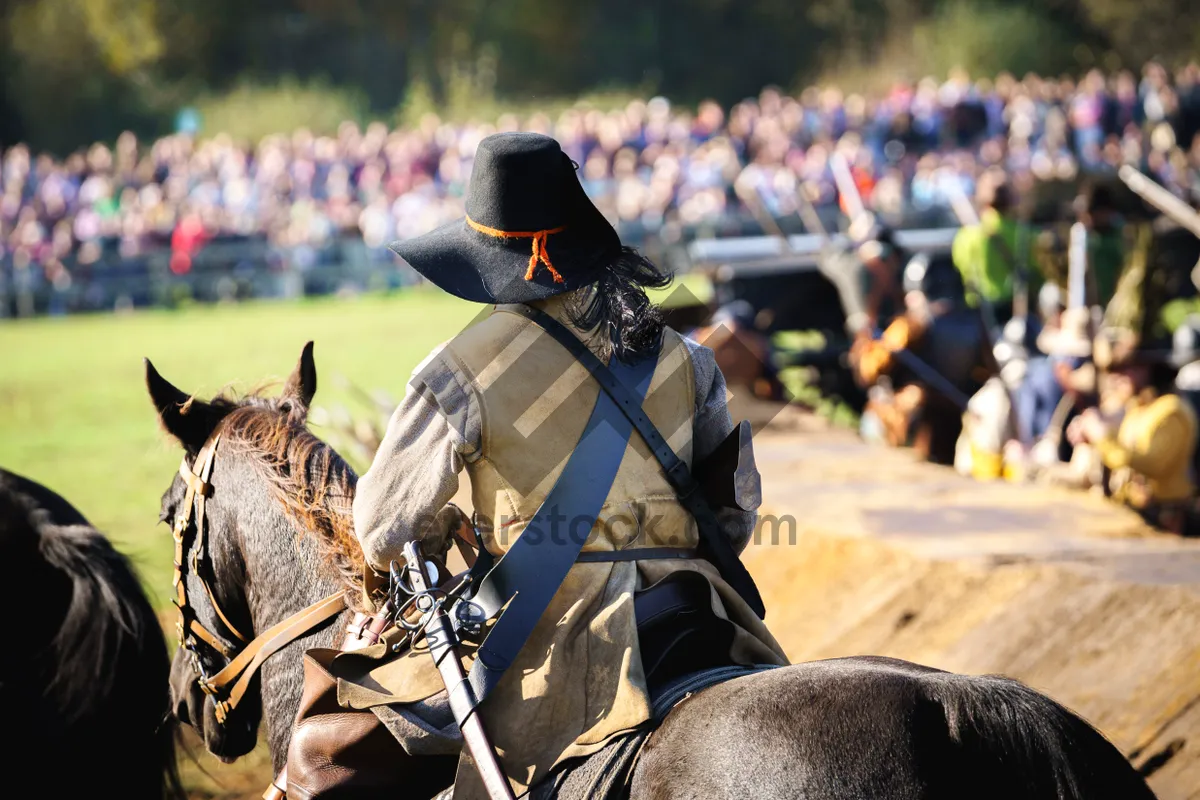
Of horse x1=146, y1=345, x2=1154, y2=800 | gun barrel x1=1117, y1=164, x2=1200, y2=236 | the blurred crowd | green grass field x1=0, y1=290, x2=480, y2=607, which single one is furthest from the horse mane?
the blurred crowd

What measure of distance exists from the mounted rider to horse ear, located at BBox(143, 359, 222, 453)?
0.84 meters

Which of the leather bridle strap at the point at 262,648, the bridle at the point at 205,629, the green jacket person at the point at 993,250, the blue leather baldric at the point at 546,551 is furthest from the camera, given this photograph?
the green jacket person at the point at 993,250

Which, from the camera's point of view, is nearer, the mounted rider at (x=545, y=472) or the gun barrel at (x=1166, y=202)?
the mounted rider at (x=545, y=472)

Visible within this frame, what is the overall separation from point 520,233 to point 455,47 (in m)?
47.6

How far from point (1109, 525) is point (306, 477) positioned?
417 centimetres

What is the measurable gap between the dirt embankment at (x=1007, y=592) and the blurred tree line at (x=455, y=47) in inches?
1467

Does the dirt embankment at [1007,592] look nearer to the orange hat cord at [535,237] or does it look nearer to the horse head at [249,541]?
the horse head at [249,541]

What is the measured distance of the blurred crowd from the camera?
22.6 meters

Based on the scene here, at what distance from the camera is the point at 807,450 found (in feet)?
26.7

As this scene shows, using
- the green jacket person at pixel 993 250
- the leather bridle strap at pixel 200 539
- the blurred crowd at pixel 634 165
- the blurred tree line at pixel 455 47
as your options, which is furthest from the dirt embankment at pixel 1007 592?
the blurred tree line at pixel 455 47

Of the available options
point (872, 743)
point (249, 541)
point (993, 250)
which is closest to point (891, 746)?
point (872, 743)

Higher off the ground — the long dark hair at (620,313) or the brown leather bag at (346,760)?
the long dark hair at (620,313)

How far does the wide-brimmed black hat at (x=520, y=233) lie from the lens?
244cm

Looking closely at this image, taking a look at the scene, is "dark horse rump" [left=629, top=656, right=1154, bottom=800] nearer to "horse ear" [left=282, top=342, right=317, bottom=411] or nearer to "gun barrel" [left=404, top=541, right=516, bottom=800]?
"gun barrel" [left=404, top=541, right=516, bottom=800]
